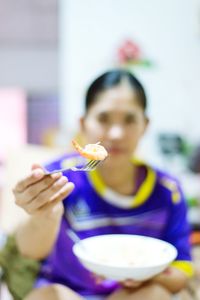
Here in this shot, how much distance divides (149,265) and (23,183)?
23 centimetres

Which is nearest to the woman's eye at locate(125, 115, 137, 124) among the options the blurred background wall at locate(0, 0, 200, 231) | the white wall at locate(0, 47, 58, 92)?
the blurred background wall at locate(0, 0, 200, 231)

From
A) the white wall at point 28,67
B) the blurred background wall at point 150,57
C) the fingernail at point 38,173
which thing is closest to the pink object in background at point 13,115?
the white wall at point 28,67

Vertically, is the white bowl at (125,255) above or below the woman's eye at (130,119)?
below

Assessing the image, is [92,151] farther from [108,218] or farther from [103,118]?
[108,218]

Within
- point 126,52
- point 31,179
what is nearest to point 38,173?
point 31,179

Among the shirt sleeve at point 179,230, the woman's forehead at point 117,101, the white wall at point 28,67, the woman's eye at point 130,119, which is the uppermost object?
the woman's forehead at point 117,101

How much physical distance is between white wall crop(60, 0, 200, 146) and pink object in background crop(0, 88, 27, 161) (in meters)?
1.20

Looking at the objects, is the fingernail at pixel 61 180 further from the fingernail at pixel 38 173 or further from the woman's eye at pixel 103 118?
the woman's eye at pixel 103 118

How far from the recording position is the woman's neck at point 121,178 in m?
0.81

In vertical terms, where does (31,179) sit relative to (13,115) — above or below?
above

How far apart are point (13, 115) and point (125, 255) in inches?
127

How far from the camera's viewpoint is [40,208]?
66 centimetres

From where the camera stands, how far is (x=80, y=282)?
773 millimetres

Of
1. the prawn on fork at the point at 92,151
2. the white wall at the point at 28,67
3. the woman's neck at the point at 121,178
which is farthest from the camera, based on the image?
the white wall at the point at 28,67
